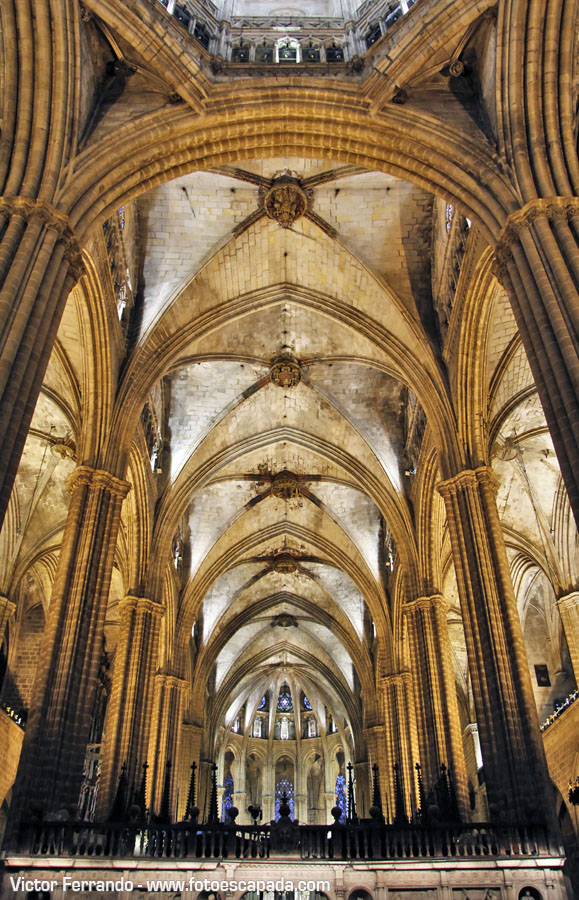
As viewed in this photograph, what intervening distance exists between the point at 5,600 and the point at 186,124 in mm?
13036

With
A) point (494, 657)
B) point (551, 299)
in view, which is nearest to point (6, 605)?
point (494, 657)

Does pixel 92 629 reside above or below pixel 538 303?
below

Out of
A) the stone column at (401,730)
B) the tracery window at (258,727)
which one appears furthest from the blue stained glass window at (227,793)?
the stone column at (401,730)

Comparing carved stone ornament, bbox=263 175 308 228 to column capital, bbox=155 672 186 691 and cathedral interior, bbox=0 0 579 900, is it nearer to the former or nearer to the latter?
cathedral interior, bbox=0 0 579 900

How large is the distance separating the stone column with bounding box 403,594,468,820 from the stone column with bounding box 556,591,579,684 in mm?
3220

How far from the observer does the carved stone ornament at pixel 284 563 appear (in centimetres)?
3186

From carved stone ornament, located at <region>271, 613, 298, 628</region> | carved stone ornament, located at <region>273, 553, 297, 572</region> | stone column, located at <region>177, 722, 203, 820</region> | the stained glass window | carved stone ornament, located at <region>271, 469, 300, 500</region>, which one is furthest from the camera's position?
carved stone ornament, located at <region>271, 613, 298, 628</region>

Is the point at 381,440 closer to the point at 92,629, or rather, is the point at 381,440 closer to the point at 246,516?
the point at 246,516

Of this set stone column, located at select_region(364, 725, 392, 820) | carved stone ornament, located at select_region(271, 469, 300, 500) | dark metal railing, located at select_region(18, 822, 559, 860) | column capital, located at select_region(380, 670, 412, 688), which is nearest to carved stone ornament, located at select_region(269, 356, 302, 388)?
carved stone ornament, located at select_region(271, 469, 300, 500)

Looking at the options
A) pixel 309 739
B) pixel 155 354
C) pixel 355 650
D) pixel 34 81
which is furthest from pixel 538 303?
pixel 309 739

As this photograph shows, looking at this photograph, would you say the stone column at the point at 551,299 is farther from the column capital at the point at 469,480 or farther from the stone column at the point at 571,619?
the stone column at the point at 571,619

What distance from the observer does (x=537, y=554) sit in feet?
72.1

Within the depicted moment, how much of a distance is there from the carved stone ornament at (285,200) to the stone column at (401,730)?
593 inches

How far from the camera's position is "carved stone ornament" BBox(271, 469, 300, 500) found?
26734 millimetres
